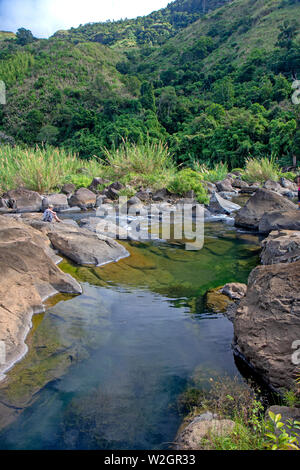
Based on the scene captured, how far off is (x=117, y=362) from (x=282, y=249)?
3.62 metres

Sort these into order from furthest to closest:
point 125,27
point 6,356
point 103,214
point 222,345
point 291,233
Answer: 1. point 125,27
2. point 103,214
3. point 291,233
4. point 222,345
5. point 6,356

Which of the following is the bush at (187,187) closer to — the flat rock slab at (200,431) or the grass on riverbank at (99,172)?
the grass on riverbank at (99,172)

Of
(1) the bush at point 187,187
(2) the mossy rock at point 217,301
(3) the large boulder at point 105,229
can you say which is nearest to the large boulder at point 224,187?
(1) the bush at point 187,187

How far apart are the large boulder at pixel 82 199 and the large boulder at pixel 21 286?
7390 mm

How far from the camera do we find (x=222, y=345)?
376cm

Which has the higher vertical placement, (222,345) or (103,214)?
(103,214)

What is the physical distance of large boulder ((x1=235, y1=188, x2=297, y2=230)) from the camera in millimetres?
9215

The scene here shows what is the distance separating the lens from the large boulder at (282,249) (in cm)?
525

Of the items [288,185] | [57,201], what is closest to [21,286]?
[57,201]

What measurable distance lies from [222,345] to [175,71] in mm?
58328
